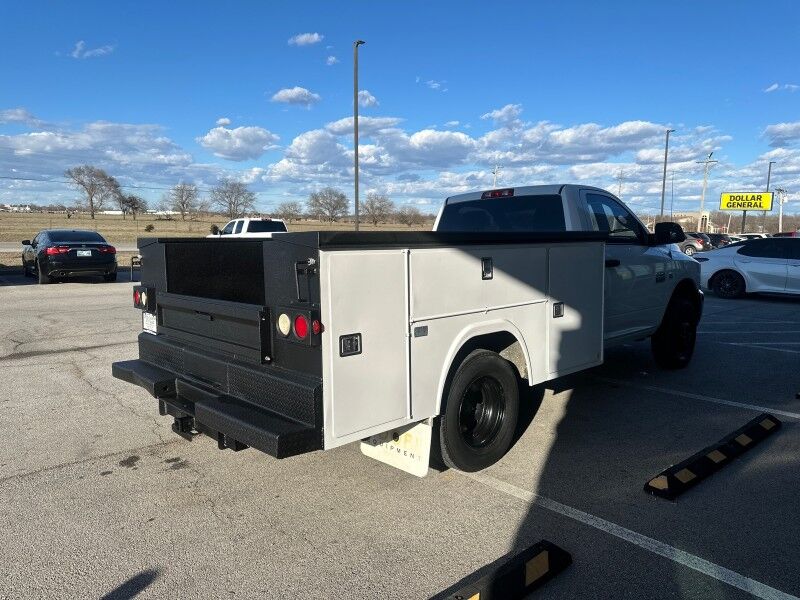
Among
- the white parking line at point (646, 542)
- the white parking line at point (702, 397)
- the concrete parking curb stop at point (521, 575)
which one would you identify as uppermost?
the concrete parking curb stop at point (521, 575)

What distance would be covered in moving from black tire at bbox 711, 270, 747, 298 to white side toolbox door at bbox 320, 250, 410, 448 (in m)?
14.2

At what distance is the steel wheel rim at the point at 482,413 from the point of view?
4.11 meters

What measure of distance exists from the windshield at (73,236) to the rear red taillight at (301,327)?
632 inches

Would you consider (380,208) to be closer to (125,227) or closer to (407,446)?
(125,227)

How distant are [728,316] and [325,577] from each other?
11503 millimetres

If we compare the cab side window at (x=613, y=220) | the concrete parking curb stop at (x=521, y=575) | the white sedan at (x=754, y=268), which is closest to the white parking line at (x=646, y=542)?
the concrete parking curb stop at (x=521, y=575)

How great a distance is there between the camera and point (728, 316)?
476 inches

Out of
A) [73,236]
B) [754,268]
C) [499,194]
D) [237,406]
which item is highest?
[499,194]

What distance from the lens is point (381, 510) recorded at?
12.1 ft

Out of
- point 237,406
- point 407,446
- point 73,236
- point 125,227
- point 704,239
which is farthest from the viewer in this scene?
point 125,227

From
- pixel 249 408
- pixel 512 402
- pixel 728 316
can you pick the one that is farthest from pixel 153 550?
pixel 728 316

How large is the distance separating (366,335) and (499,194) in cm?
339

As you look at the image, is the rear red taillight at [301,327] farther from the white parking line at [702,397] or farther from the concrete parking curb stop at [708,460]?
the white parking line at [702,397]

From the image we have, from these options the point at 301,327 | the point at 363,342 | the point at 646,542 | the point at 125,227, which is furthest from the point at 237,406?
the point at 125,227
